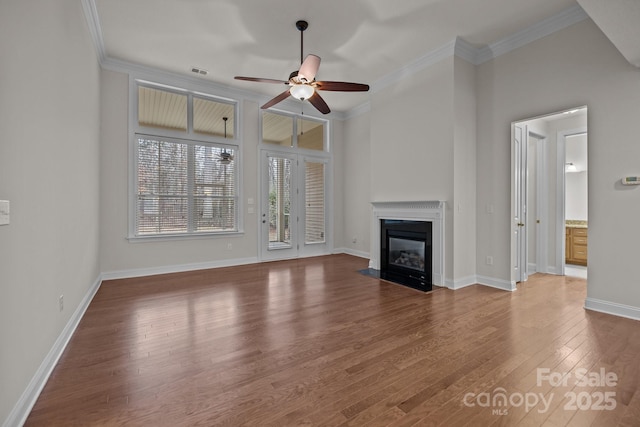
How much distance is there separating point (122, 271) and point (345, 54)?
4.87m

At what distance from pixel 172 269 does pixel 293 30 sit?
4249 mm

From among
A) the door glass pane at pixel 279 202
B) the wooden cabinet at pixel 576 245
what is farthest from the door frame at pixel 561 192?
the door glass pane at pixel 279 202

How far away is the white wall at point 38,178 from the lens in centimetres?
159

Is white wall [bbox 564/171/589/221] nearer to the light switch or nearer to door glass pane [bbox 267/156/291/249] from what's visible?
door glass pane [bbox 267/156/291/249]

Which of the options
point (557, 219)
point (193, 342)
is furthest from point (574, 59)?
point (193, 342)

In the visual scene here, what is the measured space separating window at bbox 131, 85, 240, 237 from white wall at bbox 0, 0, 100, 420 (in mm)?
1866

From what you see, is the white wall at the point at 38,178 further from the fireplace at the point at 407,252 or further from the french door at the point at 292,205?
the fireplace at the point at 407,252

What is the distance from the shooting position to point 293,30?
12.8 ft

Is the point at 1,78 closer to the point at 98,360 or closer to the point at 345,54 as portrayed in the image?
the point at 98,360

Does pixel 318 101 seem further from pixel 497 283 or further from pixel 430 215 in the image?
pixel 497 283

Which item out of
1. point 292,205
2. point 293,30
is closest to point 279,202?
point 292,205

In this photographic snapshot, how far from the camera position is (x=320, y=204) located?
7.08 meters

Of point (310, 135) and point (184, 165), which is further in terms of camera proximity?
point (310, 135)

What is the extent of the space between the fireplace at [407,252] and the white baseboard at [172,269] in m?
2.66
